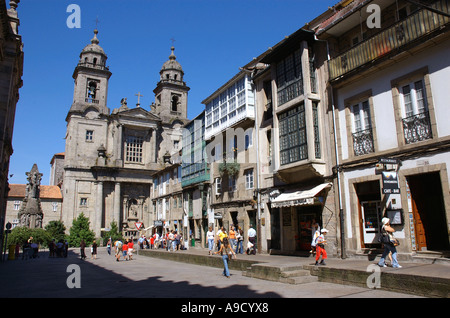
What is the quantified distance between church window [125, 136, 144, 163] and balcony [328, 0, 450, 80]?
4173 centimetres

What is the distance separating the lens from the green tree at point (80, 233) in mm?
43344

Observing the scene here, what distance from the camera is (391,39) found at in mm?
12891

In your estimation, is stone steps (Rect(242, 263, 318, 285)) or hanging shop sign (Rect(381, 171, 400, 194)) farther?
hanging shop sign (Rect(381, 171, 400, 194))

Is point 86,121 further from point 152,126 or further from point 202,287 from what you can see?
point 202,287

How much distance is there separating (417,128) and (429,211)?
3.07 meters

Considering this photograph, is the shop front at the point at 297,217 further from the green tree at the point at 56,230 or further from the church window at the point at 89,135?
the church window at the point at 89,135

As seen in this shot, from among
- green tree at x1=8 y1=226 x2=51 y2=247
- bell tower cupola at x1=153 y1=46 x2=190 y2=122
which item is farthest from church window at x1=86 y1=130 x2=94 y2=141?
green tree at x1=8 y1=226 x2=51 y2=247

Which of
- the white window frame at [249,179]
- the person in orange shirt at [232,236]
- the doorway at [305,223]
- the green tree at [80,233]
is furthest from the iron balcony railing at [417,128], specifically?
the green tree at [80,233]

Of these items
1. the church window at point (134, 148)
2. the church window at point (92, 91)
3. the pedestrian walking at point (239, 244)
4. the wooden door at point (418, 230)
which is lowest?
the pedestrian walking at point (239, 244)

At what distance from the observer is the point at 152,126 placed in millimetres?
53938

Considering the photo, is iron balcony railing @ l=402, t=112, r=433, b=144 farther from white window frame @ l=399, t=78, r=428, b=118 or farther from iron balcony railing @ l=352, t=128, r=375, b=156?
iron balcony railing @ l=352, t=128, r=375, b=156

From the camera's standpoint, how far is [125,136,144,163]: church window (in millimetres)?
52750

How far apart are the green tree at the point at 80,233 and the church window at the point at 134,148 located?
1186cm
